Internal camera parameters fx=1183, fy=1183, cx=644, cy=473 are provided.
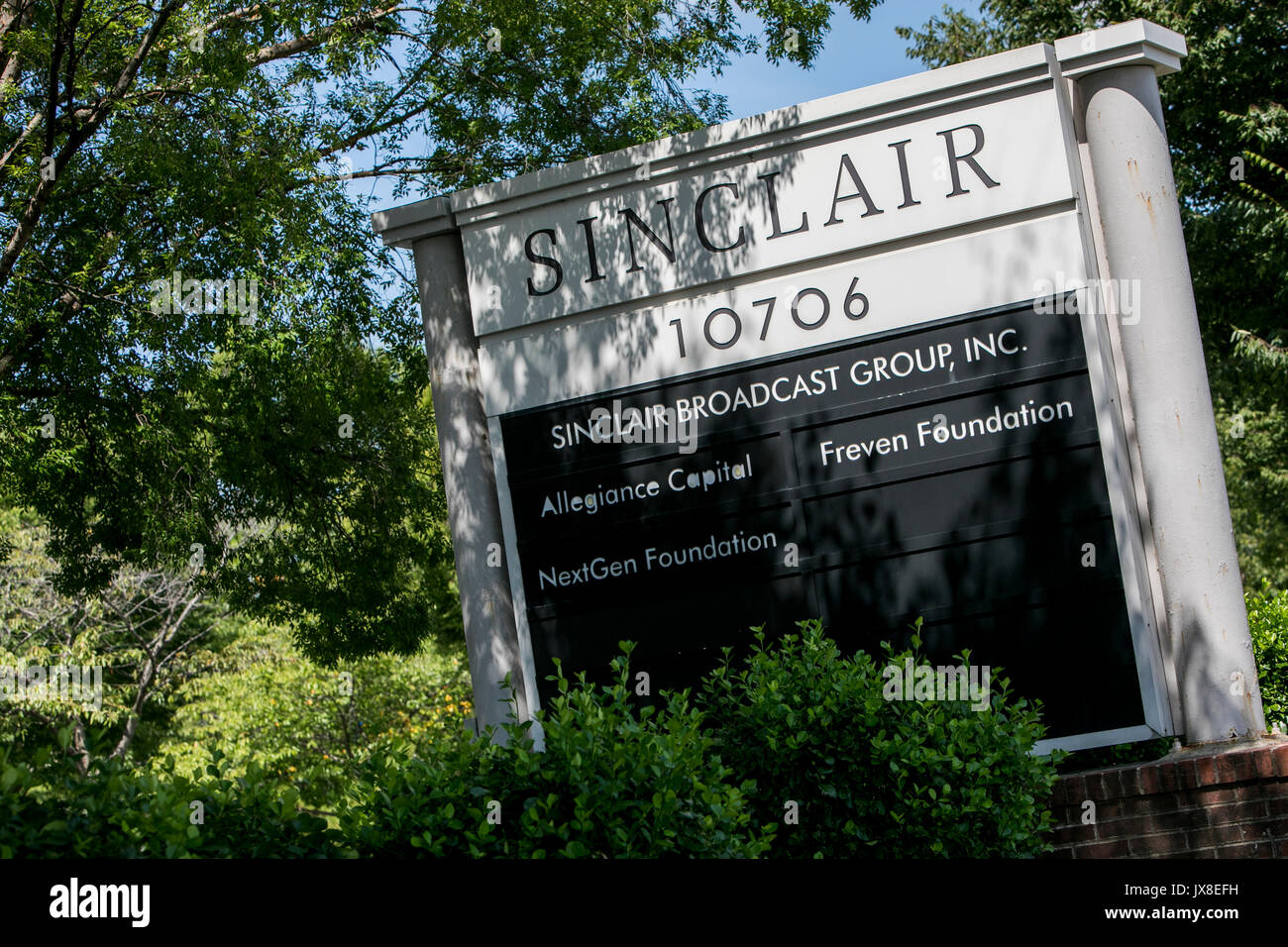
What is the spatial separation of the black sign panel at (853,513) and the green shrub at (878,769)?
2.98 feet

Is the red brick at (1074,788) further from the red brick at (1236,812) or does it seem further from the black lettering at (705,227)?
the black lettering at (705,227)

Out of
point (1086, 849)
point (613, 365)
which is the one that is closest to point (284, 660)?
point (613, 365)

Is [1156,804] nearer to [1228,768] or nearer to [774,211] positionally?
[1228,768]

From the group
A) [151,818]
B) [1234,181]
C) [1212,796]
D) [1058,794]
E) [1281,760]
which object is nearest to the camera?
[151,818]

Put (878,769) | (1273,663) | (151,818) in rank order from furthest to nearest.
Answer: (1273,663)
(878,769)
(151,818)

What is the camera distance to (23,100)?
1018 centimetres

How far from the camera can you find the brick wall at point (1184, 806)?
541cm

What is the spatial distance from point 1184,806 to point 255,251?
733 centimetres

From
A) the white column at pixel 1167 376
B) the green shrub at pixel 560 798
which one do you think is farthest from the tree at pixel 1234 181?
the green shrub at pixel 560 798

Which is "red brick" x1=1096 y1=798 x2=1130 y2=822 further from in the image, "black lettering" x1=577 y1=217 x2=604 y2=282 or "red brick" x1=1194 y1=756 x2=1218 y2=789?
"black lettering" x1=577 y1=217 x2=604 y2=282

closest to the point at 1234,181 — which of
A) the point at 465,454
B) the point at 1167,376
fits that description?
the point at 1167,376

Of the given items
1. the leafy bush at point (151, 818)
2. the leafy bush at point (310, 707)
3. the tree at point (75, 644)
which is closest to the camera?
the leafy bush at point (151, 818)

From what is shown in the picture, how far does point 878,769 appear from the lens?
4.73 m
